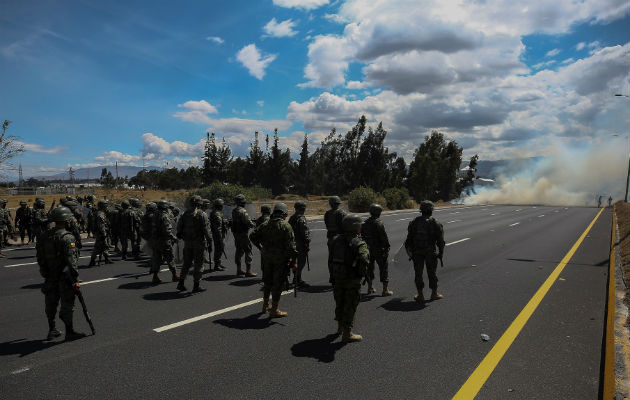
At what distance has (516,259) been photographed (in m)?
11.6

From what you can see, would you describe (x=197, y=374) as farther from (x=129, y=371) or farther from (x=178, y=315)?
(x=178, y=315)

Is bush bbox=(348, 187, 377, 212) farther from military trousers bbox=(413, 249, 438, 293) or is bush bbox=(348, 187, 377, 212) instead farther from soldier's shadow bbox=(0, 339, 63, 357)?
soldier's shadow bbox=(0, 339, 63, 357)

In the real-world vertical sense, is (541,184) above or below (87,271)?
above

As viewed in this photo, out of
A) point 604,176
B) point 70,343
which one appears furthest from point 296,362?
point 604,176

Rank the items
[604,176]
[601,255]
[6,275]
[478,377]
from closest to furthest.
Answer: [478,377], [6,275], [601,255], [604,176]

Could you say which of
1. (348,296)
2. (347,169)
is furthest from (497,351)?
(347,169)

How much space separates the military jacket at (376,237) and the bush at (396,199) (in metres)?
33.8

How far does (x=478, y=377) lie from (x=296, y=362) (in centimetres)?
204

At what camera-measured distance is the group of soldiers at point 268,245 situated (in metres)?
5.09

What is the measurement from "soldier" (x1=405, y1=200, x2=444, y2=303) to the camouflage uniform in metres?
5.46

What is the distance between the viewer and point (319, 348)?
4898 millimetres

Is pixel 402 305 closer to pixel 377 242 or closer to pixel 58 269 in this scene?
pixel 377 242

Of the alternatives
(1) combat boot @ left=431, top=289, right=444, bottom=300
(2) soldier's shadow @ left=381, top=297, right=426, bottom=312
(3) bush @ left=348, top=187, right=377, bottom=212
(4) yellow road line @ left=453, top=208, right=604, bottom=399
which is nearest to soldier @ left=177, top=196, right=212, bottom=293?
(2) soldier's shadow @ left=381, top=297, right=426, bottom=312

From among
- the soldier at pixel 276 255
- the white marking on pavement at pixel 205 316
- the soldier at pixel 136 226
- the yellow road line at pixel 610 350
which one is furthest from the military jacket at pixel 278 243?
the soldier at pixel 136 226
